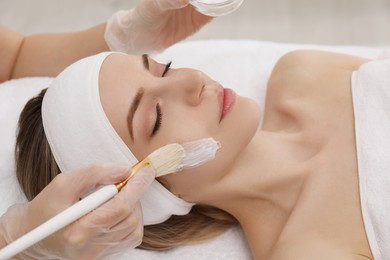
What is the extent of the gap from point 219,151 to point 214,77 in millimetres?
585

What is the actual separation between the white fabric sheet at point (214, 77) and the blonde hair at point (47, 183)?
0.03 metres

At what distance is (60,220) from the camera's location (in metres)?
0.89

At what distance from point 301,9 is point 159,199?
5.16 feet

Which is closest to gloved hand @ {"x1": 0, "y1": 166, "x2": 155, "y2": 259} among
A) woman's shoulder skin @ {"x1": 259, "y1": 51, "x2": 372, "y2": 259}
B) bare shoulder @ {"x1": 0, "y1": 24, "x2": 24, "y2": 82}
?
woman's shoulder skin @ {"x1": 259, "y1": 51, "x2": 372, "y2": 259}

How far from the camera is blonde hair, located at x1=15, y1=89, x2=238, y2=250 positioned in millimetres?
1249

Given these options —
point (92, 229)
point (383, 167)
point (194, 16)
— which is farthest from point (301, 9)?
point (92, 229)

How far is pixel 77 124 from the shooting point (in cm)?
115

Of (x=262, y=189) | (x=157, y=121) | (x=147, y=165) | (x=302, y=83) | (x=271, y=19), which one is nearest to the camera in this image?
(x=147, y=165)

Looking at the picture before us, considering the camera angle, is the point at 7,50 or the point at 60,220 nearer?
the point at 60,220

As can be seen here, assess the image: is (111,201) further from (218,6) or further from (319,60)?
(319,60)

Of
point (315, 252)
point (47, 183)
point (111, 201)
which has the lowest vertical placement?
point (315, 252)

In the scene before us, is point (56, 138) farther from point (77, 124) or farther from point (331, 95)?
point (331, 95)

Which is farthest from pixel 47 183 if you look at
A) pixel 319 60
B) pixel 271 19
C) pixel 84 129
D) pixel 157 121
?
pixel 271 19

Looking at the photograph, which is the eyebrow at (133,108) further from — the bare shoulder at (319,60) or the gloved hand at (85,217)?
the bare shoulder at (319,60)
